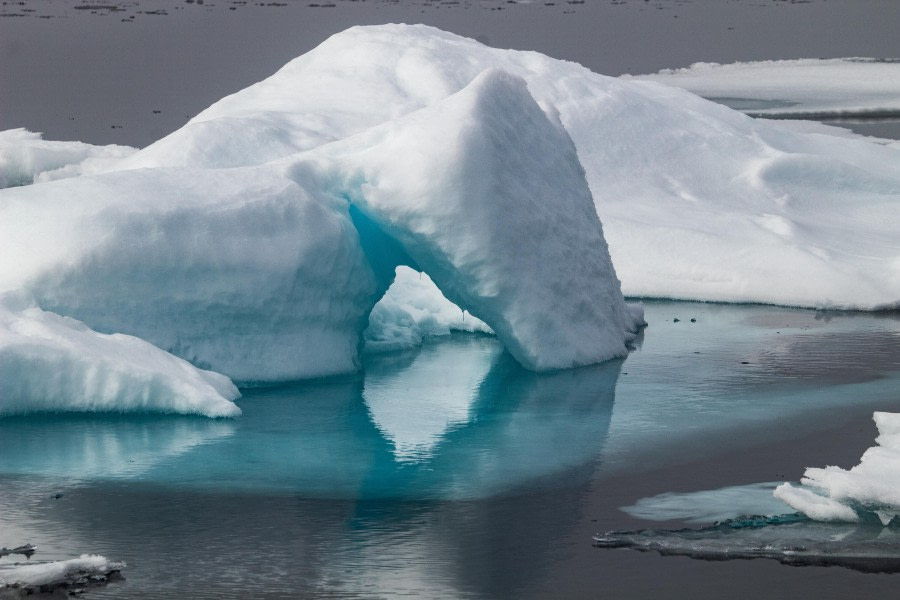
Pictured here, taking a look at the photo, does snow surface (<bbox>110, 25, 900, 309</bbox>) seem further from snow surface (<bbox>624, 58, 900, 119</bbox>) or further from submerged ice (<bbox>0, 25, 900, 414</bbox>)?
snow surface (<bbox>624, 58, 900, 119</bbox>)

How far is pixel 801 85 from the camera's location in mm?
29453

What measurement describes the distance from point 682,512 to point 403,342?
16.4ft

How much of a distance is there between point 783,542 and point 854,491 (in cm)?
42

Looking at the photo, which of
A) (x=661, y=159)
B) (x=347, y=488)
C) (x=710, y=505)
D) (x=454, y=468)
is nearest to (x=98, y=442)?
(x=347, y=488)

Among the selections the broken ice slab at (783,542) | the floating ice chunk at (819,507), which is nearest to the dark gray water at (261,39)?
the floating ice chunk at (819,507)

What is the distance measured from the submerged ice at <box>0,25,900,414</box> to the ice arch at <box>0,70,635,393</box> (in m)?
0.01

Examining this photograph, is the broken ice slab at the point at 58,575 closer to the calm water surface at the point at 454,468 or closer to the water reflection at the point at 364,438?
the calm water surface at the point at 454,468

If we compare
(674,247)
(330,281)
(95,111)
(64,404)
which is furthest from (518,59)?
(95,111)

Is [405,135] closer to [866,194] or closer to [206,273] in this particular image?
[206,273]

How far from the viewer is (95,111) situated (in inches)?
1137

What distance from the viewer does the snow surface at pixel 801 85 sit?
26.5 m

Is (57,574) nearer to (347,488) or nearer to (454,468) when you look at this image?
(347,488)

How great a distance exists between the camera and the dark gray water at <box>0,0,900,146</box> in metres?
30.1

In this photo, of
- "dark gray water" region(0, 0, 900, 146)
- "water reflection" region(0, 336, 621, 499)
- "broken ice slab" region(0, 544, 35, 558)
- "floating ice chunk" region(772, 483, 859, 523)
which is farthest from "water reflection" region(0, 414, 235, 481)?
"dark gray water" region(0, 0, 900, 146)
